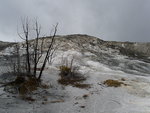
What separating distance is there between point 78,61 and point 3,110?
14.2 meters

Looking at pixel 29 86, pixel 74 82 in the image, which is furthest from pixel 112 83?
pixel 29 86

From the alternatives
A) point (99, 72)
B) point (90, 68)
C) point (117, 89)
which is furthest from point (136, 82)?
point (90, 68)

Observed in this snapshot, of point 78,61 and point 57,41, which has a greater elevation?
point 57,41

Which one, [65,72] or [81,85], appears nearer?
[81,85]

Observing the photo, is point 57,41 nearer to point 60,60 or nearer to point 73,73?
point 60,60

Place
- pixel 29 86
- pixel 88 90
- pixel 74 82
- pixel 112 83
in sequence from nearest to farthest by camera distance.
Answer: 1. pixel 29 86
2. pixel 88 90
3. pixel 112 83
4. pixel 74 82

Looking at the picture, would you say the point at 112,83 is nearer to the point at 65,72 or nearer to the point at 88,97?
the point at 88,97

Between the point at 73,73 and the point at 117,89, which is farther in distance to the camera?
the point at 73,73

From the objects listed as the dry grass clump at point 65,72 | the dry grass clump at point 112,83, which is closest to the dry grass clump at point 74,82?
the dry grass clump at point 65,72

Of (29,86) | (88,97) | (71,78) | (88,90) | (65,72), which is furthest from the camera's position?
(65,72)

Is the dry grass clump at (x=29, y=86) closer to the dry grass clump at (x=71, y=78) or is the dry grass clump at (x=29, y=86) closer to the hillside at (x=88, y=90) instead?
the hillside at (x=88, y=90)

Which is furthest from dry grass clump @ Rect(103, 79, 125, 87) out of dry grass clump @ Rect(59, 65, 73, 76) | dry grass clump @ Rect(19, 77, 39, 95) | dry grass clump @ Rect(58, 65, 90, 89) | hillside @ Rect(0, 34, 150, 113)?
dry grass clump @ Rect(19, 77, 39, 95)

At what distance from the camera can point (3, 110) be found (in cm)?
1053

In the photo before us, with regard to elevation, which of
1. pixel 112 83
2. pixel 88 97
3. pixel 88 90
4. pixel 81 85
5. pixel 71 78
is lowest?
pixel 88 97
